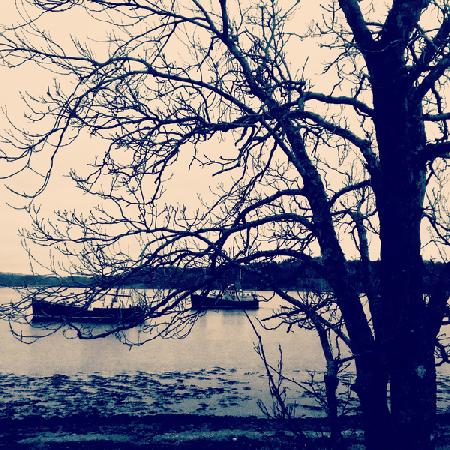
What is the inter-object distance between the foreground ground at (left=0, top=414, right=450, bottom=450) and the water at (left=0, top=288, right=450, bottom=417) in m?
2.60

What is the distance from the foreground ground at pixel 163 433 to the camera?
13.0m

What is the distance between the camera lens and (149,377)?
→ 2988 centimetres

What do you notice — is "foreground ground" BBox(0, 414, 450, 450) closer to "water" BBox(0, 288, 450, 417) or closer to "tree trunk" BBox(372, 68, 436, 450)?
"water" BBox(0, 288, 450, 417)

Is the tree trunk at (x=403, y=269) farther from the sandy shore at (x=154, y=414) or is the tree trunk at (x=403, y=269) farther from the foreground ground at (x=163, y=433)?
the foreground ground at (x=163, y=433)

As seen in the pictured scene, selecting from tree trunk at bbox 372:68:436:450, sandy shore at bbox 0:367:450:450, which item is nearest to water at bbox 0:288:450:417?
sandy shore at bbox 0:367:450:450

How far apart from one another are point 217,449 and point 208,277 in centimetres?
720

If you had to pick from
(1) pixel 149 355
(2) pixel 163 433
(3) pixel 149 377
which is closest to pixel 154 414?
(2) pixel 163 433

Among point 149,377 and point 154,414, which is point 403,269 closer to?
point 154,414

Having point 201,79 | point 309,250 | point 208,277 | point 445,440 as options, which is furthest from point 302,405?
point 201,79

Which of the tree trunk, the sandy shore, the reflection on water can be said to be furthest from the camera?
the reflection on water

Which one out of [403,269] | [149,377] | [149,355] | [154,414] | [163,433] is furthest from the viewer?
[149,355]

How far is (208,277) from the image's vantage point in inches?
283

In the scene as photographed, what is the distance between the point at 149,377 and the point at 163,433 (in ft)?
51.8

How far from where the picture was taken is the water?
67.1 feet
